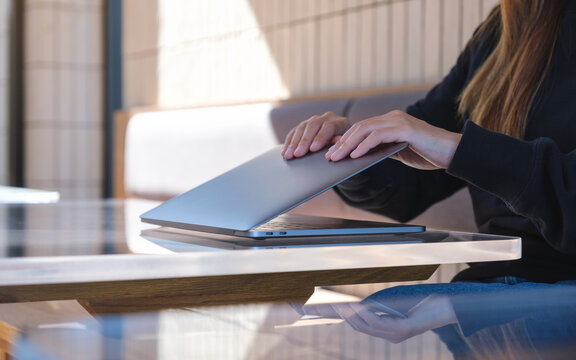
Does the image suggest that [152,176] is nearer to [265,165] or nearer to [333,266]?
[265,165]

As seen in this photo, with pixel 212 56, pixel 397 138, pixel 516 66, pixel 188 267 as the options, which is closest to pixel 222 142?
pixel 212 56

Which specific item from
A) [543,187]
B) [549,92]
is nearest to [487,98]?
[549,92]

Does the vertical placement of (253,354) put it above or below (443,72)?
below

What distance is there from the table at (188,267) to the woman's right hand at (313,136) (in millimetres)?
196

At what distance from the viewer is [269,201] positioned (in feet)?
2.17

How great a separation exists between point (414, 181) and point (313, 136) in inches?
16.4

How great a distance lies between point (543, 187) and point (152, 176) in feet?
8.14

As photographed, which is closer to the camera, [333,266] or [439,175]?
[333,266]

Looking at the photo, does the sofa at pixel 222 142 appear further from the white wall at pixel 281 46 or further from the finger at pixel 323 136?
the finger at pixel 323 136

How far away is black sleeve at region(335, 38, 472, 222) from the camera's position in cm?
122

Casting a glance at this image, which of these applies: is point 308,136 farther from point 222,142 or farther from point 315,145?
point 222,142

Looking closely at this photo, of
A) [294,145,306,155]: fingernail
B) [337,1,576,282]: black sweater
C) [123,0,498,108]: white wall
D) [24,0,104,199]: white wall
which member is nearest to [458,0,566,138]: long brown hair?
[337,1,576,282]: black sweater

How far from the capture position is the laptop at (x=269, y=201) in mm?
641

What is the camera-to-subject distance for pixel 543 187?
2.66ft
